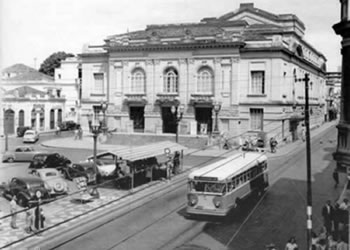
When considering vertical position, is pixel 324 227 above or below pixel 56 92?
below

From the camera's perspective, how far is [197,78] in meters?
21.6

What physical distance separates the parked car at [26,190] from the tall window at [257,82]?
834cm

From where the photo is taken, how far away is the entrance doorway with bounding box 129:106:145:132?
21.1 meters

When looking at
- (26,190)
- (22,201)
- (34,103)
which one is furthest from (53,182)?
(34,103)

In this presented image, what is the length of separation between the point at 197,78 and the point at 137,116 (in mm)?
3200

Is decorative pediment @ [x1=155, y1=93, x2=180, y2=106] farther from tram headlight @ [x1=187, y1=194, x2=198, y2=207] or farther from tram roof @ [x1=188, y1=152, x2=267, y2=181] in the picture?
tram headlight @ [x1=187, y1=194, x2=198, y2=207]

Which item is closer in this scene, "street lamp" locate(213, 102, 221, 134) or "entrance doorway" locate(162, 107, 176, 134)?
"street lamp" locate(213, 102, 221, 134)

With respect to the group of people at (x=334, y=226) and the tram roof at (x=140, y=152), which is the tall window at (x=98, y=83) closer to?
the tram roof at (x=140, y=152)

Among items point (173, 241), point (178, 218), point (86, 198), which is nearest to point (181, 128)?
point (86, 198)

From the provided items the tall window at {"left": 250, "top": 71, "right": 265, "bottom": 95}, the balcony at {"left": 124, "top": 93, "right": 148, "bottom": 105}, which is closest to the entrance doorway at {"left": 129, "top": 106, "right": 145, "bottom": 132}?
the balcony at {"left": 124, "top": 93, "right": 148, "bottom": 105}

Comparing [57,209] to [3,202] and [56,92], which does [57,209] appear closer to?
[3,202]

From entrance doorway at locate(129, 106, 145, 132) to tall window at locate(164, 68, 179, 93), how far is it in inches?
57.2

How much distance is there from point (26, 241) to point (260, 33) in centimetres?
1035

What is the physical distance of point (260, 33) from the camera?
16500 mm
